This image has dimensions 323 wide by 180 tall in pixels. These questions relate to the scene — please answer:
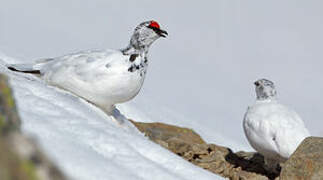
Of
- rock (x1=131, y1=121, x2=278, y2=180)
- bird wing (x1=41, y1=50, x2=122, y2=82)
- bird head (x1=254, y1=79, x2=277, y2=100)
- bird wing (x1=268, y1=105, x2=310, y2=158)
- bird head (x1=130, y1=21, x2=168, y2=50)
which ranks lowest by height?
rock (x1=131, y1=121, x2=278, y2=180)

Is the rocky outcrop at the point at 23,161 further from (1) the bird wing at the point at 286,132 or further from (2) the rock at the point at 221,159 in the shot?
(1) the bird wing at the point at 286,132

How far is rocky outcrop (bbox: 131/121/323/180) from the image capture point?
5.32 metres

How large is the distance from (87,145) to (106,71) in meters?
1.89

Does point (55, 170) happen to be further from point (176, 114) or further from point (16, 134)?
point (176, 114)

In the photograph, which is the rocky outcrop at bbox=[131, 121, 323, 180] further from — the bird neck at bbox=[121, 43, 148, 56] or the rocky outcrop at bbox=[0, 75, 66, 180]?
the rocky outcrop at bbox=[0, 75, 66, 180]

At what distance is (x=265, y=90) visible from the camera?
22.2ft

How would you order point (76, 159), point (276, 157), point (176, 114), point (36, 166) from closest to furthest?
point (36, 166) < point (76, 159) < point (276, 157) < point (176, 114)

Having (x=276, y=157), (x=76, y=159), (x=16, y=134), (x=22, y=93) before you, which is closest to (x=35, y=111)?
(x=22, y=93)

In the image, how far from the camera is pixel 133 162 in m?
3.28

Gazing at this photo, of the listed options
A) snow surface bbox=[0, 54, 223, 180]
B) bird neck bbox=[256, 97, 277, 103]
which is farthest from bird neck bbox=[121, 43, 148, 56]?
bird neck bbox=[256, 97, 277, 103]

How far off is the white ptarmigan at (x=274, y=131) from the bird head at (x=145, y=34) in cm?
162

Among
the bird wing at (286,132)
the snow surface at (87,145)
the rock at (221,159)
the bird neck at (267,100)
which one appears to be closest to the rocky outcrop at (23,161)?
the snow surface at (87,145)

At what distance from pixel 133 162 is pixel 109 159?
20 centimetres

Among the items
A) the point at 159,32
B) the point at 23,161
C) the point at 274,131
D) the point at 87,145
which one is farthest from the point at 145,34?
the point at 23,161
